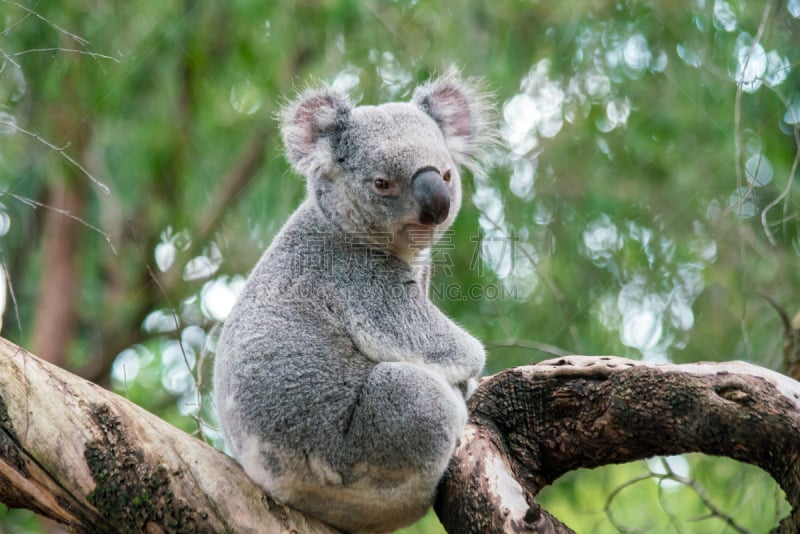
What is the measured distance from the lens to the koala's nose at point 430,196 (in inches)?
129

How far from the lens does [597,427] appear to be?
2996 millimetres

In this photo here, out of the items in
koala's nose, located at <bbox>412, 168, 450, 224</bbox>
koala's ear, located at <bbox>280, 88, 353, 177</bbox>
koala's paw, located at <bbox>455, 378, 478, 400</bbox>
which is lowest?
koala's paw, located at <bbox>455, 378, 478, 400</bbox>

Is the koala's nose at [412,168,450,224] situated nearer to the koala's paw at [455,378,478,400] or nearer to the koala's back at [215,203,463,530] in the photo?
the koala's back at [215,203,463,530]

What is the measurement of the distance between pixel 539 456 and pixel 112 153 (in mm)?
4861

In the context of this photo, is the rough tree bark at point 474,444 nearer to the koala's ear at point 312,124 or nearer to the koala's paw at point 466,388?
the koala's paw at point 466,388

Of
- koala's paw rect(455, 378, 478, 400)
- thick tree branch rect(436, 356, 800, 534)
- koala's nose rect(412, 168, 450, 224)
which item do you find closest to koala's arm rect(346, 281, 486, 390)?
koala's paw rect(455, 378, 478, 400)

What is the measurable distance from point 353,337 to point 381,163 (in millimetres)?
747

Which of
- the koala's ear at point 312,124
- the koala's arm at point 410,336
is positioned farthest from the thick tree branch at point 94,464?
the koala's ear at point 312,124

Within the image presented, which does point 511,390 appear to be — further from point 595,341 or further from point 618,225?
point 618,225

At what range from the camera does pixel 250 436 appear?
3041 mm

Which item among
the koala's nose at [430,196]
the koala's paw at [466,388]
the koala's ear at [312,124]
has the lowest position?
the koala's paw at [466,388]

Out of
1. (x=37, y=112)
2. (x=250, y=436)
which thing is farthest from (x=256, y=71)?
(x=250, y=436)

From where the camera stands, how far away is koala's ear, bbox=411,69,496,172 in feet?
13.1

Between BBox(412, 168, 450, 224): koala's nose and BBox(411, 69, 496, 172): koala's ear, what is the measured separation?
0.63 m
